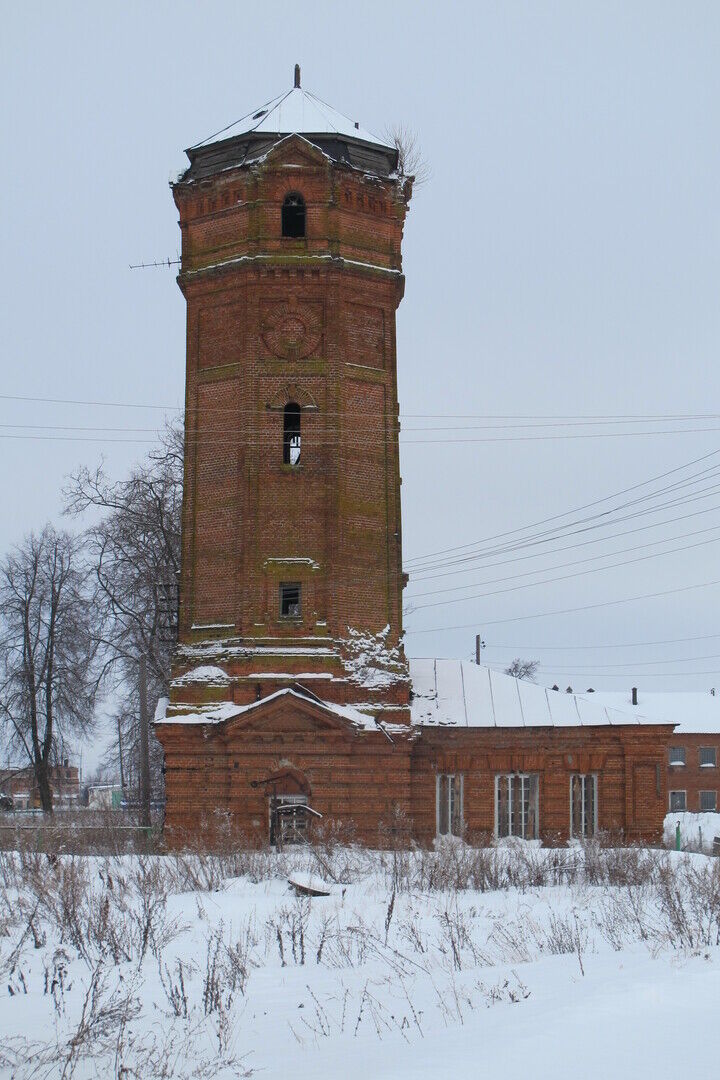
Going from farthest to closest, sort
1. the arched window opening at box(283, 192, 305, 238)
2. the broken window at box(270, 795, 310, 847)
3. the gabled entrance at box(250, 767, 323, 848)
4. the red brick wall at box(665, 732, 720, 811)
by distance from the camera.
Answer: the red brick wall at box(665, 732, 720, 811) → the arched window opening at box(283, 192, 305, 238) → the gabled entrance at box(250, 767, 323, 848) → the broken window at box(270, 795, 310, 847)

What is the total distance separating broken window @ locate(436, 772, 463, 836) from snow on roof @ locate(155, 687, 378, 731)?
234cm

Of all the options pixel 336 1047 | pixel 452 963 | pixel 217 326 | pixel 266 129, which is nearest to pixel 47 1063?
pixel 336 1047

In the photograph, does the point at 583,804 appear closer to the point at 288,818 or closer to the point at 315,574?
the point at 288,818

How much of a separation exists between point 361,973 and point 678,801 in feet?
155

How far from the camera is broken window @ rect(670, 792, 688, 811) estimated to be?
5628cm

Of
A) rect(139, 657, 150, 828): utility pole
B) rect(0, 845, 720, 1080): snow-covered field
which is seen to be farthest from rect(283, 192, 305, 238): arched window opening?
rect(0, 845, 720, 1080): snow-covered field

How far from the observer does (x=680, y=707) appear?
198 ft

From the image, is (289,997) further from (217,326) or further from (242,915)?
(217,326)

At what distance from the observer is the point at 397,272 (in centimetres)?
2669

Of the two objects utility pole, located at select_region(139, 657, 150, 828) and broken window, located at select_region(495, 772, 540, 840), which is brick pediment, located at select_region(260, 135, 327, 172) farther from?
utility pole, located at select_region(139, 657, 150, 828)

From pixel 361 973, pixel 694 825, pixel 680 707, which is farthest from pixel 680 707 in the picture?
pixel 361 973

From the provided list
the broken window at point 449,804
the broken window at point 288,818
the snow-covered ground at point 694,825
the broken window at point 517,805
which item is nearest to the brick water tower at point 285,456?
the broken window at point 288,818

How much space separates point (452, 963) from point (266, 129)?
→ 19.6 meters

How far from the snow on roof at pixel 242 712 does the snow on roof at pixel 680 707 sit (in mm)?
35754
